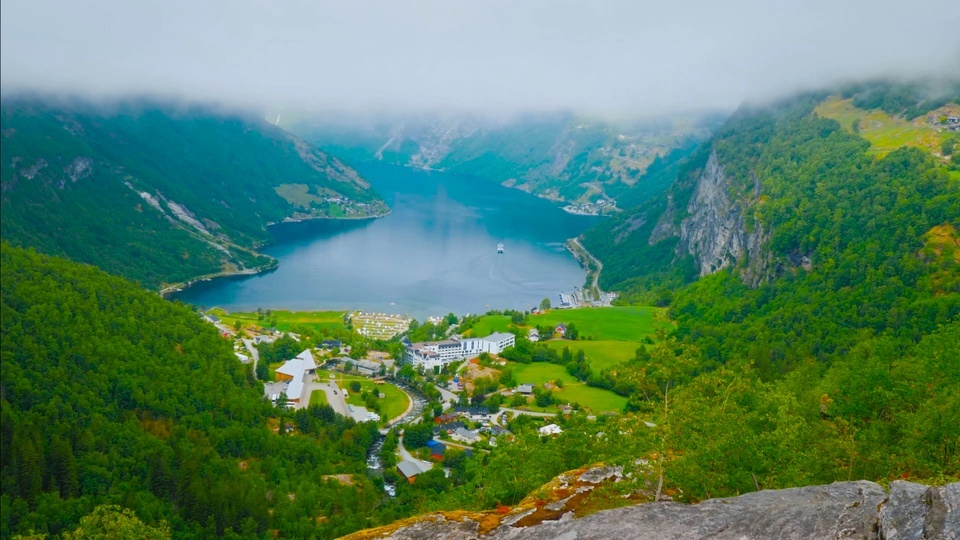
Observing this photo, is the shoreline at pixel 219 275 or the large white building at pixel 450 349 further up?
the large white building at pixel 450 349

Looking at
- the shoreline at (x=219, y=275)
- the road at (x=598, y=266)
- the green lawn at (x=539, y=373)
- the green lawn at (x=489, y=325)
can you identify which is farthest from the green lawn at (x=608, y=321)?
the shoreline at (x=219, y=275)

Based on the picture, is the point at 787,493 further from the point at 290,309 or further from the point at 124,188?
the point at 124,188

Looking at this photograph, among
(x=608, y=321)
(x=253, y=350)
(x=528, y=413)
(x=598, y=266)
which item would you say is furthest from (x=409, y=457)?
(x=598, y=266)

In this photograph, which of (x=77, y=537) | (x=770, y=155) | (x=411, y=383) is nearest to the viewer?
(x=77, y=537)

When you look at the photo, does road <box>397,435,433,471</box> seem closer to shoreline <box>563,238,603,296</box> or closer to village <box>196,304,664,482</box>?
village <box>196,304,664,482</box>

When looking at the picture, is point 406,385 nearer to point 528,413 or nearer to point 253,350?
point 528,413

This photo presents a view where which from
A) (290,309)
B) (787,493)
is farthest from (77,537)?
(290,309)

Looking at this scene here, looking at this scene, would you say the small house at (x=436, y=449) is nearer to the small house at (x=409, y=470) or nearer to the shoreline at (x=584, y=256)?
the small house at (x=409, y=470)
